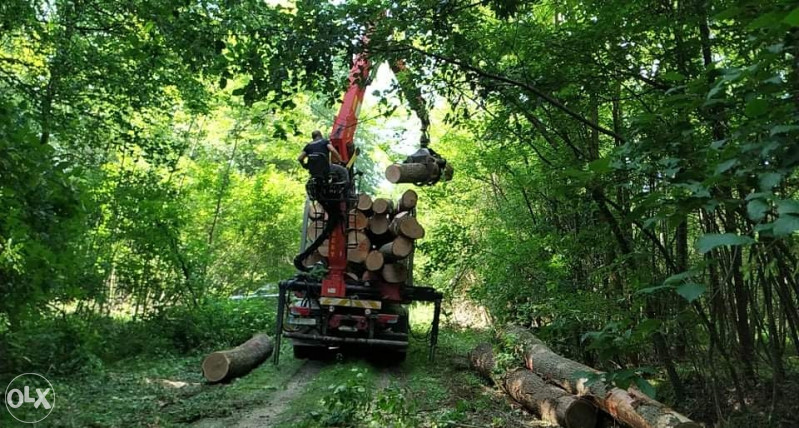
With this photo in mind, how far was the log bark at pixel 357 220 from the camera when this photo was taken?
898 cm

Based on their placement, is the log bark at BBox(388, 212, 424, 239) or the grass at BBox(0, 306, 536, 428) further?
the log bark at BBox(388, 212, 424, 239)

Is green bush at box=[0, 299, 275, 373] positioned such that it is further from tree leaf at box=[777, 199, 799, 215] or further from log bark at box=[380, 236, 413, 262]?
tree leaf at box=[777, 199, 799, 215]

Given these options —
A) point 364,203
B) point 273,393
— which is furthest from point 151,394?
point 364,203

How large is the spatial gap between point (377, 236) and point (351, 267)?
688 millimetres

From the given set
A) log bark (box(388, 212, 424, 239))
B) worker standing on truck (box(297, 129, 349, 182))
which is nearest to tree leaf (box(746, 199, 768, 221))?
worker standing on truck (box(297, 129, 349, 182))

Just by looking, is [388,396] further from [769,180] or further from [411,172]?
[769,180]

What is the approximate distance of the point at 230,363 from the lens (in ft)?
24.6

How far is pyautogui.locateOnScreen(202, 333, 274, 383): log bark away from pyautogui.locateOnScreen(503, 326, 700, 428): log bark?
378cm

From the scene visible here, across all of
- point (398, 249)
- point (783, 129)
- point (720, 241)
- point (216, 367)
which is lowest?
point (216, 367)

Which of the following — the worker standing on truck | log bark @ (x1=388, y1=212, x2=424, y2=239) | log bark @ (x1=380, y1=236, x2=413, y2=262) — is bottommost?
log bark @ (x1=380, y1=236, x2=413, y2=262)

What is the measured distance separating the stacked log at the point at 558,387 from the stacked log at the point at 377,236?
6.45 ft

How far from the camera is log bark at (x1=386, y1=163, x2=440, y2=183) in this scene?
752cm

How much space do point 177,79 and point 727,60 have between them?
678cm

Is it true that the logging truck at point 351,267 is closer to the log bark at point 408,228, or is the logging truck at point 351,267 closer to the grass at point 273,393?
the log bark at point 408,228
